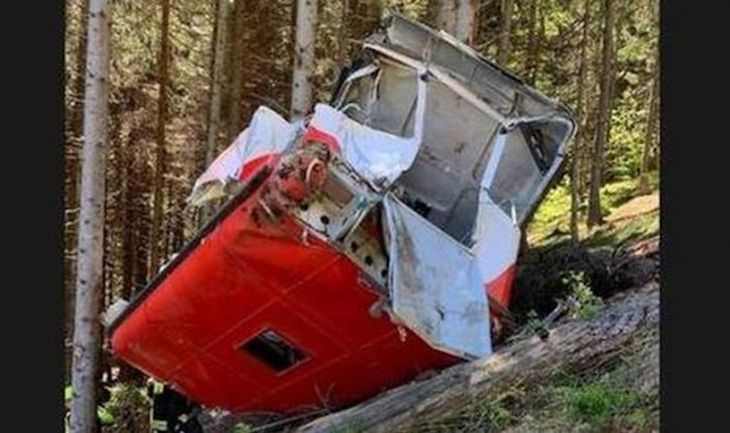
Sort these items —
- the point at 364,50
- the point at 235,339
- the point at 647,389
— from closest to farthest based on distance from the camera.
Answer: the point at 647,389, the point at 235,339, the point at 364,50

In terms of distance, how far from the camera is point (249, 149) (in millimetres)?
6512

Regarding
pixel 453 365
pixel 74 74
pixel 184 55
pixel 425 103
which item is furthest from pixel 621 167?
pixel 453 365

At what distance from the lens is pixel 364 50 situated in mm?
7535

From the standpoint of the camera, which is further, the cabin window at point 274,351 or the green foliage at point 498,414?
the cabin window at point 274,351

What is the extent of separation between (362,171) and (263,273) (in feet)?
2.28

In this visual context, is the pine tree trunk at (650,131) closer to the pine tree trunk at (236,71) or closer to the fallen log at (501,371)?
the pine tree trunk at (236,71)

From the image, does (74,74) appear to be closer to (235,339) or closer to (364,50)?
(364,50)

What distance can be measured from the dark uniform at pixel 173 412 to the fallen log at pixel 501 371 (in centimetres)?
115

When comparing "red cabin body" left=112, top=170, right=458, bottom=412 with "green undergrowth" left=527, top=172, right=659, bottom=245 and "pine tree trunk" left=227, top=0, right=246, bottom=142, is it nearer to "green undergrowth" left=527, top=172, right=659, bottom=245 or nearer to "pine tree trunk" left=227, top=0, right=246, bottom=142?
"green undergrowth" left=527, top=172, right=659, bottom=245

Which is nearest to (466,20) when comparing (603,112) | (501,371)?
(501,371)

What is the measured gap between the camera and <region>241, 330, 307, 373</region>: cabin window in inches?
242

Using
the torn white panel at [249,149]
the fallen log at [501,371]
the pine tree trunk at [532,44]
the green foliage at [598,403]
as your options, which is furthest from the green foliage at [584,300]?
the pine tree trunk at [532,44]

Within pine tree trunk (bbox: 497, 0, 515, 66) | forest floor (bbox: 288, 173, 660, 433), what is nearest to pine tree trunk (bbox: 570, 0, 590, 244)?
pine tree trunk (bbox: 497, 0, 515, 66)

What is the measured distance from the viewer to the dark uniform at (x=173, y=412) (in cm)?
702
